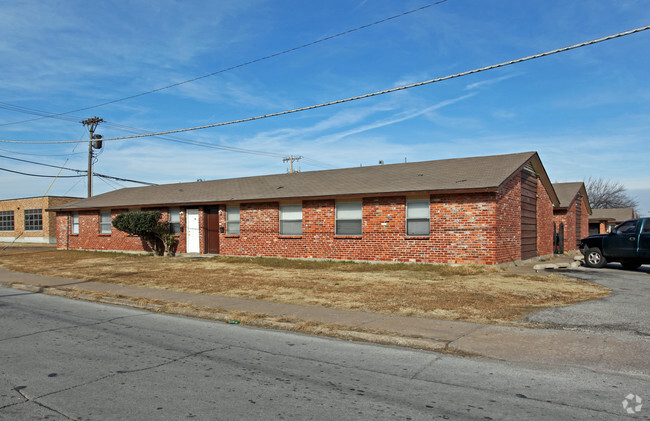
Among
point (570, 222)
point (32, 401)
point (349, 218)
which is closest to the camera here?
point (32, 401)

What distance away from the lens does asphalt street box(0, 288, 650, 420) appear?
4516 mm

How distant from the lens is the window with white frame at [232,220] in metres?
23.3

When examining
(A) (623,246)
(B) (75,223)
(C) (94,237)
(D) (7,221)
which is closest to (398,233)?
(A) (623,246)

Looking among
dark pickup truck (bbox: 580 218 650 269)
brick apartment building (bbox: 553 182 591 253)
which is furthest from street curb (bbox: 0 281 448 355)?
brick apartment building (bbox: 553 182 591 253)

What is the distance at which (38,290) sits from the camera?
13.6 meters

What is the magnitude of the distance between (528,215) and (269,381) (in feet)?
59.5

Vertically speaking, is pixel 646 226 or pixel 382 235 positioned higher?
pixel 646 226

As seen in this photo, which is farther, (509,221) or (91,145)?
(91,145)

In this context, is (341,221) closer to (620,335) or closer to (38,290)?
(38,290)

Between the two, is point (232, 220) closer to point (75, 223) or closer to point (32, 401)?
point (75, 223)

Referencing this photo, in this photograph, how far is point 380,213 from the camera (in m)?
18.7

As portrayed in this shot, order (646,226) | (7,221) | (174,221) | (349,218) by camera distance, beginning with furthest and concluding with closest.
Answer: (7,221) → (174,221) → (349,218) → (646,226)

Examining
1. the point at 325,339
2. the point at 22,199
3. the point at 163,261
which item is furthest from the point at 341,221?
the point at 22,199

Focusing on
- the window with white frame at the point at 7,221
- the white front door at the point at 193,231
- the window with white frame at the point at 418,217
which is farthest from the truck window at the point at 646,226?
the window with white frame at the point at 7,221
